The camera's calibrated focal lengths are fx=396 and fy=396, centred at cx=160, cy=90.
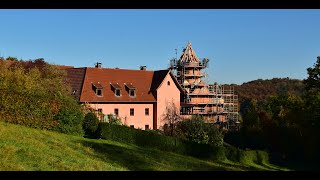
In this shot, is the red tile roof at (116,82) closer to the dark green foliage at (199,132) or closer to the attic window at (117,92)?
the attic window at (117,92)

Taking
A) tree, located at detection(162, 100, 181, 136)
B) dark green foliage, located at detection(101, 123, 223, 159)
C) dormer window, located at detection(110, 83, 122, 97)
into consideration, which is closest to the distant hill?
tree, located at detection(162, 100, 181, 136)

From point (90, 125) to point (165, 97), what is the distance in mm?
20470

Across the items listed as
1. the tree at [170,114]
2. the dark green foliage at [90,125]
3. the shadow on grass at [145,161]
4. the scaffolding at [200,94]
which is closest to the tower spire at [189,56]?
the scaffolding at [200,94]

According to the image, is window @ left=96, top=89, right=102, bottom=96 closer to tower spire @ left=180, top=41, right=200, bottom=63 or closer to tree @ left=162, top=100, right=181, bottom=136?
tree @ left=162, top=100, right=181, bottom=136

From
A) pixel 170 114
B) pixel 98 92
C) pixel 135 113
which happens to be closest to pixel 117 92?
pixel 98 92

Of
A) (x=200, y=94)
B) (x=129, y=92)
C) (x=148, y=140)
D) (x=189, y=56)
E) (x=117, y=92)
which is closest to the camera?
(x=148, y=140)

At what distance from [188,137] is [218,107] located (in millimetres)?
24682

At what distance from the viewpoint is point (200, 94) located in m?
53.4

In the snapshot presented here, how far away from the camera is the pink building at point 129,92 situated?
40.2 m

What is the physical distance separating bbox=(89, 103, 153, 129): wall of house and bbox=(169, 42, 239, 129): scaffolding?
24.7ft

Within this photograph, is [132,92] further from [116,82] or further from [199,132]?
[199,132]
